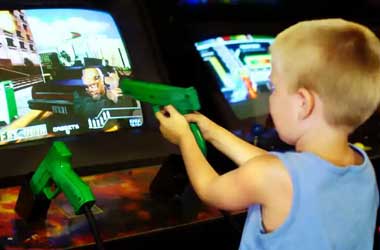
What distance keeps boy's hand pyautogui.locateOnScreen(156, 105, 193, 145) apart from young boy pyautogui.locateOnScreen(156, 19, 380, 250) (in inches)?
2.8

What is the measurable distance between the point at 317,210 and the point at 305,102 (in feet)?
0.46

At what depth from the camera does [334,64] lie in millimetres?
814

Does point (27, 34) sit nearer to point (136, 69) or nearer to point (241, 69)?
point (136, 69)

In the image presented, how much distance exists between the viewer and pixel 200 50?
55.8 inches

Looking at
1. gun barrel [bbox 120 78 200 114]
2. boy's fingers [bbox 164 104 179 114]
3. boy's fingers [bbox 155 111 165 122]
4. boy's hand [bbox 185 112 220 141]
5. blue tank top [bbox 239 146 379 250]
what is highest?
gun barrel [bbox 120 78 200 114]

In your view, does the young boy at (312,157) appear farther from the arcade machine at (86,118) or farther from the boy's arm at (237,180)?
the arcade machine at (86,118)

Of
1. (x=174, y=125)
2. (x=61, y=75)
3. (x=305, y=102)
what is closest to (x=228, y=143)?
(x=174, y=125)

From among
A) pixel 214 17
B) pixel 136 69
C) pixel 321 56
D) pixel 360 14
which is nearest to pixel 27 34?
pixel 136 69

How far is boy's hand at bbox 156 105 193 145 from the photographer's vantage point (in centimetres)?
95

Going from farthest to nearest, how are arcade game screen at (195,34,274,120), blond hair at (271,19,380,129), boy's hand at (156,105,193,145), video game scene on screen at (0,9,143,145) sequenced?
arcade game screen at (195,34,274,120)
video game scene on screen at (0,9,143,145)
boy's hand at (156,105,193,145)
blond hair at (271,19,380,129)

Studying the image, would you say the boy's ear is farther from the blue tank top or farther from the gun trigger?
the gun trigger

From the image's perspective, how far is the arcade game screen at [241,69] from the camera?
55.3 inches

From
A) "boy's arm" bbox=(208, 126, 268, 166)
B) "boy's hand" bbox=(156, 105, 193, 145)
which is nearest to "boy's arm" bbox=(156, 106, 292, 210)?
A: "boy's hand" bbox=(156, 105, 193, 145)

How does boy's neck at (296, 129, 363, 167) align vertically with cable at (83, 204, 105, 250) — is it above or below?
above
